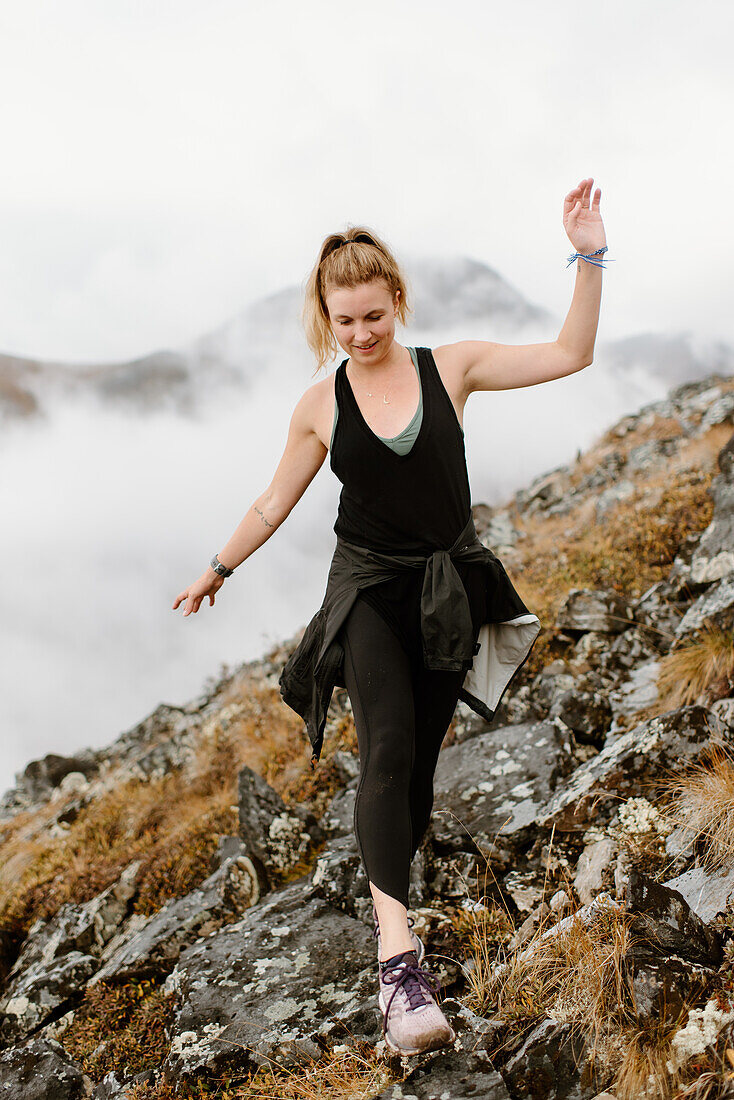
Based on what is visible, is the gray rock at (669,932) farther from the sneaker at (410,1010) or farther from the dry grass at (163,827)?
the dry grass at (163,827)

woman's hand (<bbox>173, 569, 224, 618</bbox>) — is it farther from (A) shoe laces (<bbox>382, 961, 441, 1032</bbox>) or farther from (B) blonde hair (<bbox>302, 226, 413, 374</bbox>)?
(A) shoe laces (<bbox>382, 961, 441, 1032</bbox>)

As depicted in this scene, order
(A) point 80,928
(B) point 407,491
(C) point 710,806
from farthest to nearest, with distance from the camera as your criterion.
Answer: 1. (A) point 80,928
2. (C) point 710,806
3. (B) point 407,491

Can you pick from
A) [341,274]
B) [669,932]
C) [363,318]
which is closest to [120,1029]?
[669,932]

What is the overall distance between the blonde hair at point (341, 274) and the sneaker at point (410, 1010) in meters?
2.36

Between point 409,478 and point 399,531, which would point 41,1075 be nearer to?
point 399,531

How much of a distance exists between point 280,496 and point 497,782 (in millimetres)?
2232

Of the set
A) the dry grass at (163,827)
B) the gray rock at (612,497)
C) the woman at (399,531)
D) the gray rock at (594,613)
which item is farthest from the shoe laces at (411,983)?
the gray rock at (612,497)

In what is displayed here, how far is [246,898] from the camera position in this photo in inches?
183

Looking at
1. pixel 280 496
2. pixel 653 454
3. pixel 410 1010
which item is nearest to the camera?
pixel 410 1010

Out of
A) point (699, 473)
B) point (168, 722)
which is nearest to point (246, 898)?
point (699, 473)

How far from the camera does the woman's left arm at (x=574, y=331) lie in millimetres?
3059

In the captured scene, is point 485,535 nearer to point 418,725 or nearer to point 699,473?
point 699,473

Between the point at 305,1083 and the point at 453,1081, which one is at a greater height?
the point at 305,1083

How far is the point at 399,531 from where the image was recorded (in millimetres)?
3225
